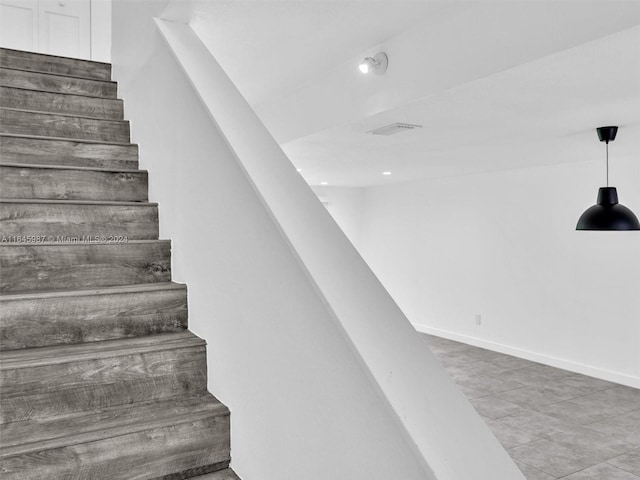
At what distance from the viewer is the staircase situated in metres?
1.22

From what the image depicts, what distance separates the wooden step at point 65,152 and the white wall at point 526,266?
10.8 feet

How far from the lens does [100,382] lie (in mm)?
1370

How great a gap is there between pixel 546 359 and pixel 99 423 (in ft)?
18.3

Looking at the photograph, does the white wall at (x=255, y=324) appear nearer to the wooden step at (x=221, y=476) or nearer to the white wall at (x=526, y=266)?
the wooden step at (x=221, y=476)

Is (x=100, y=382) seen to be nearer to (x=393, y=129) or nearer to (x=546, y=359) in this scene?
(x=393, y=129)

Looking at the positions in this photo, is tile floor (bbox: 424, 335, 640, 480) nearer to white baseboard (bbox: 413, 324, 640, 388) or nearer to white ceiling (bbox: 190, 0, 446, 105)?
white baseboard (bbox: 413, 324, 640, 388)

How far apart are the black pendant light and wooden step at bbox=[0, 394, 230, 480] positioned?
334 centimetres

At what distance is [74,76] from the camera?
2.90 meters

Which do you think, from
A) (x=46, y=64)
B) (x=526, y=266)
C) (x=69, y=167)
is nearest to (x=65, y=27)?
(x=46, y=64)

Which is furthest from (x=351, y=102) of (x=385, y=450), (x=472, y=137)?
(x=385, y=450)

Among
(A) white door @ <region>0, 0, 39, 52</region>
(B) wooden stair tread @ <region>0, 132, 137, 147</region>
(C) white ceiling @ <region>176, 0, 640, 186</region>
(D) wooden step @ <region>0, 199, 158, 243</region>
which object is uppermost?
(A) white door @ <region>0, 0, 39, 52</region>

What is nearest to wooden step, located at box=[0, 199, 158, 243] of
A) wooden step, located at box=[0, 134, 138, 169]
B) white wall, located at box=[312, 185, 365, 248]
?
wooden step, located at box=[0, 134, 138, 169]

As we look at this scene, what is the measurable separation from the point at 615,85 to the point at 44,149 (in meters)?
2.63

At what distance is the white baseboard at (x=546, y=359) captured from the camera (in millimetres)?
5164
